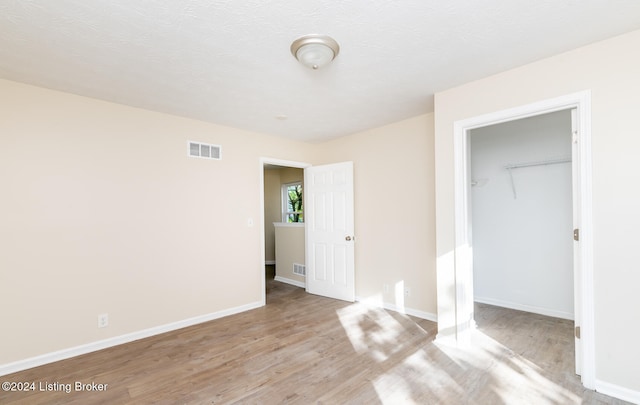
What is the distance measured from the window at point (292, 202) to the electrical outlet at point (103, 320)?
437 centimetres

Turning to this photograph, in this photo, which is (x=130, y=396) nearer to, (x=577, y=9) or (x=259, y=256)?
(x=259, y=256)

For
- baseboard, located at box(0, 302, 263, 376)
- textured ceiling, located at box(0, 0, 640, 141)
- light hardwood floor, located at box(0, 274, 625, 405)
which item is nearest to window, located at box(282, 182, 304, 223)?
baseboard, located at box(0, 302, 263, 376)

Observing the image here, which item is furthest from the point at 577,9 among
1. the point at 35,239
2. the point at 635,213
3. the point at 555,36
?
the point at 35,239

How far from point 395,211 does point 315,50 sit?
2.43 metres

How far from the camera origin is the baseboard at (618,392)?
1.90m

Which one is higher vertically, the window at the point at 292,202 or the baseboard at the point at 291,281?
the window at the point at 292,202

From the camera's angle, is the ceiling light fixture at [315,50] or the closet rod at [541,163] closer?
the ceiling light fixture at [315,50]

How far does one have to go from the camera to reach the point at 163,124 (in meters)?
3.32

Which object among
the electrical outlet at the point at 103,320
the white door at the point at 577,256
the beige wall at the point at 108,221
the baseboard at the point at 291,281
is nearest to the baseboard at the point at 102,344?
the beige wall at the point at 108,221

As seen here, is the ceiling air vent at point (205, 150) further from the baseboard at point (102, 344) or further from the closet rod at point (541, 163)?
the closet rod at point (541, 163)

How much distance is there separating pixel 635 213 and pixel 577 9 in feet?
4.50

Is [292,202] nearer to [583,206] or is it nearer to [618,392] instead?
[583,206]

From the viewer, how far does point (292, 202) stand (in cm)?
707

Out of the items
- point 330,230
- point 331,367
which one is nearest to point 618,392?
point 331,367
